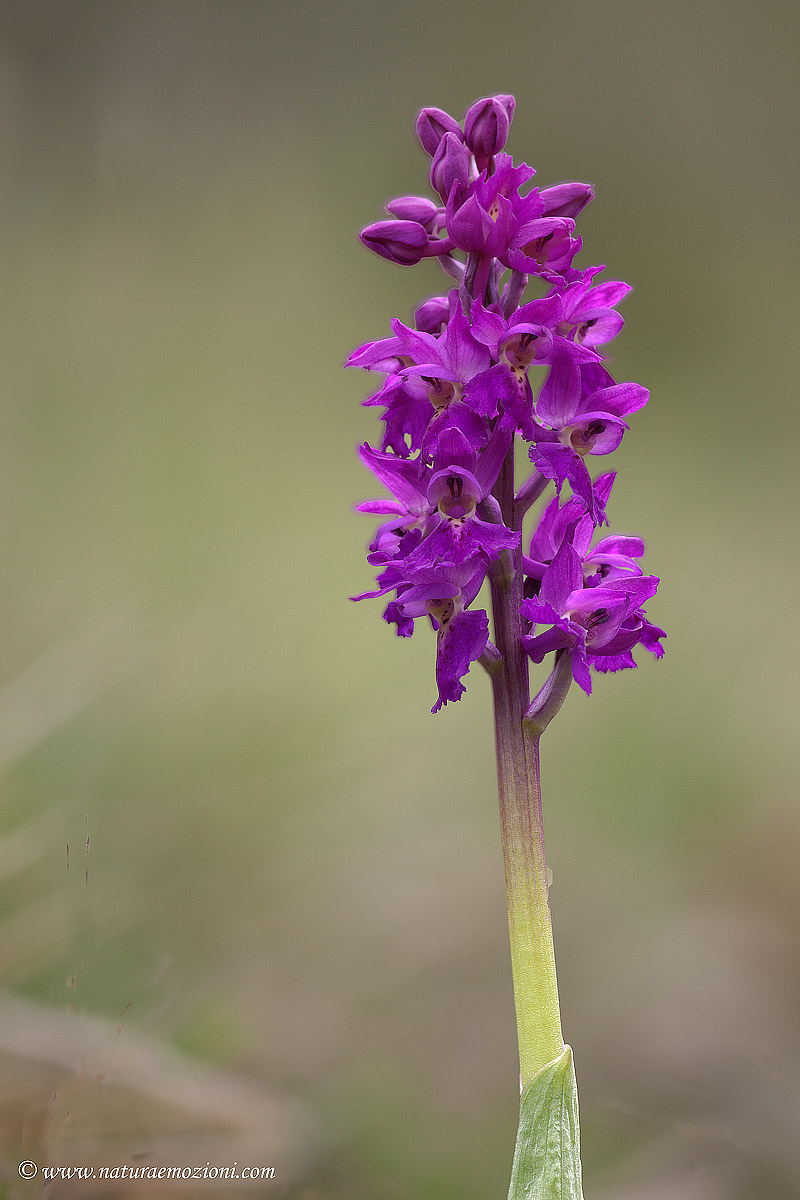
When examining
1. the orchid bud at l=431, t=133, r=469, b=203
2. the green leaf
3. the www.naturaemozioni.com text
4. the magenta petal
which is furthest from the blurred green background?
the orchid bud at l=431, t=133, r=469, b=203

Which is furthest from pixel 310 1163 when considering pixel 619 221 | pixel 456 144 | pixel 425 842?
pixel 619 221

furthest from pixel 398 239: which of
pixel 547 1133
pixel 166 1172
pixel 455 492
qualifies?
pixel 166 1172

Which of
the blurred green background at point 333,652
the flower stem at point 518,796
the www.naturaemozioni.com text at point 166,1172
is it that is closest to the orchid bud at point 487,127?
the flower stem at point 518,796

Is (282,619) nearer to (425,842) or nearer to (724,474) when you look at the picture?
(425,842)

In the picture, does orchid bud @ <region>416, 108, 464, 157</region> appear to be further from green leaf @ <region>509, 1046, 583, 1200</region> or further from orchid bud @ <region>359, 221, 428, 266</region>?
green leaf @ <region>509, 1046, 583, 1200</region>

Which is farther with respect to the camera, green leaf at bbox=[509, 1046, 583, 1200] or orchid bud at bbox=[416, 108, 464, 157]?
orchid bud at bbox=[416, 108, 464, 157]

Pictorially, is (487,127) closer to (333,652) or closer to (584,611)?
(584,611)

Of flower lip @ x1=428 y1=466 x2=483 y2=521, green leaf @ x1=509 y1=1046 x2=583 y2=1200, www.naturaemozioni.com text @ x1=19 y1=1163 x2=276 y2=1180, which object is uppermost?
flower lip @ x1=428 y1=466 x2=483 y2=521

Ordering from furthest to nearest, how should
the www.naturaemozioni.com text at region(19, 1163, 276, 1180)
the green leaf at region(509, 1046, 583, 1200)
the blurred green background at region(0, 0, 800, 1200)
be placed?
the blurred green background at region(0, 0, 800, 1200)
the www.naturaemozioni.com text at region(19, 1163, 276, 1180)
the green leaf at region(509, 1046, 583, 1200)
